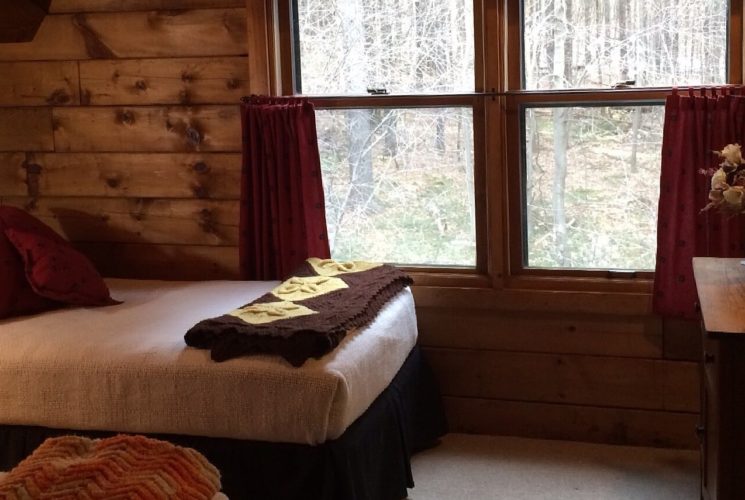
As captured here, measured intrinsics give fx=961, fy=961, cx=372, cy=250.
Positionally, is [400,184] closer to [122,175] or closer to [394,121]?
[394,121]

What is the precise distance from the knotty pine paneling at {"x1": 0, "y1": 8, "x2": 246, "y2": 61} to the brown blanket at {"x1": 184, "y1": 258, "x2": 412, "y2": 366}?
0.96 metres

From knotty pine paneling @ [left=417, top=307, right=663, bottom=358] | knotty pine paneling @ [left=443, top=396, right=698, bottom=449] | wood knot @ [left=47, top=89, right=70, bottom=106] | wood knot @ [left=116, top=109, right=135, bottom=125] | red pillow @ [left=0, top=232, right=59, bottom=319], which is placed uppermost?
wood knot @ [left=47, top=89, right=70, bottom=106]

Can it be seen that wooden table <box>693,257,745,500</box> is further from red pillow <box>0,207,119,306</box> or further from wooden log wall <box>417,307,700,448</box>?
red pillow <box>0,207,119,306</box>

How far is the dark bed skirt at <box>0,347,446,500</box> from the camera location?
8.63 feet

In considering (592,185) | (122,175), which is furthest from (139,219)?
(592,185)

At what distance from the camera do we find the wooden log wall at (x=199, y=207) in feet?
11.6

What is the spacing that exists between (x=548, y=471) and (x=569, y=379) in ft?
1.29

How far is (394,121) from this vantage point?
145 inches

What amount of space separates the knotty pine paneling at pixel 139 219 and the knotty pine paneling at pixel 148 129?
0.22 metres

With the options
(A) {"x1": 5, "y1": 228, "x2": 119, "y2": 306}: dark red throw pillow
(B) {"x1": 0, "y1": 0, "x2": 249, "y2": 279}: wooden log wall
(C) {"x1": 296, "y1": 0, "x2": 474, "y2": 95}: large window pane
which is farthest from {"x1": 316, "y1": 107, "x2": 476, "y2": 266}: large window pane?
(A) {"x1": 5, "y1": 228, "x2": 119, "y2": 306}: dark red throw pillow

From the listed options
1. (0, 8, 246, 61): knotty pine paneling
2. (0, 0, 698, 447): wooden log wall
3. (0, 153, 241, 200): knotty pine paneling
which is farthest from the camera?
(0, 153, 241, 200): knotty pine paneling

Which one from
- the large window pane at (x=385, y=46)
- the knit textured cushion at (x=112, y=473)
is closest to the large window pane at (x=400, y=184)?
the large window pane at (x=385, y=46)

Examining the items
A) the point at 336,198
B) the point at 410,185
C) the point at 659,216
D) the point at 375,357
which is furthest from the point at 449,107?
the point at 375,357

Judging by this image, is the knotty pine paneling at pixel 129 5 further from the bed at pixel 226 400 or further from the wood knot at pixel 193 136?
the bed at pixel 226 400
